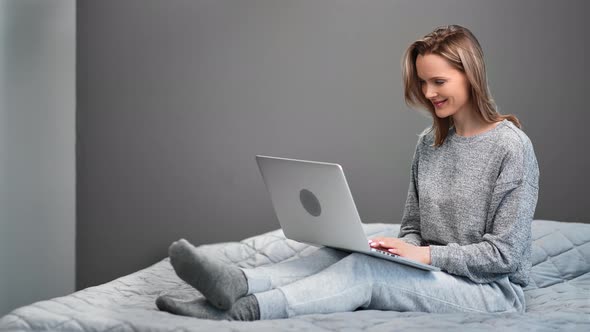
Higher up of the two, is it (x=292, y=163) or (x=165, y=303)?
(x=292, y=163)

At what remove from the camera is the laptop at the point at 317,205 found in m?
1.63

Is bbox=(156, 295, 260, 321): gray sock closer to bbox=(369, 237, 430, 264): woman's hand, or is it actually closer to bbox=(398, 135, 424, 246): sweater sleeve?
bbox=(369, 237, 430, 264): woman's hand

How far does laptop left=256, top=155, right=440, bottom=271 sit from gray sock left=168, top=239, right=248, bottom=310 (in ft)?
0.84

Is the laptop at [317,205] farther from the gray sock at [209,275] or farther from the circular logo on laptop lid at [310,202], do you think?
the gray sock at [209,275]

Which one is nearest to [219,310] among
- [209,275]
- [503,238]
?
[209,275]

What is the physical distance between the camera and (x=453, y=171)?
6.63ft

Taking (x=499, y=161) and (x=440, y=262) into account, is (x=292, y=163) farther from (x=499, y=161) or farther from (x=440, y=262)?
(x=499, y=161)

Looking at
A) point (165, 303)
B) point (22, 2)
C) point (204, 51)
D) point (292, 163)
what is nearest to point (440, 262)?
point (292, 163)

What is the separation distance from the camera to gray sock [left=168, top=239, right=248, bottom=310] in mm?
1477

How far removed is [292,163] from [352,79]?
1526 millimetres

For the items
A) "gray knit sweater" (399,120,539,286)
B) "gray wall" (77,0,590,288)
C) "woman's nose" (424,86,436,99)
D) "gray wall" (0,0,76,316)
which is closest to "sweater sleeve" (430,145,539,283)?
"gray knit sweater" (399,120,539,286)

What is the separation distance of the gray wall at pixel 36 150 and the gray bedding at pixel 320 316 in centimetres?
78

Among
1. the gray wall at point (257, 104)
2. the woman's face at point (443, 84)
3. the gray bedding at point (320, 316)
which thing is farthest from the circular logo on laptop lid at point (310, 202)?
the gray wall at point (257, 104)

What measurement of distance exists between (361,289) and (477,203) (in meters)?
0.43
